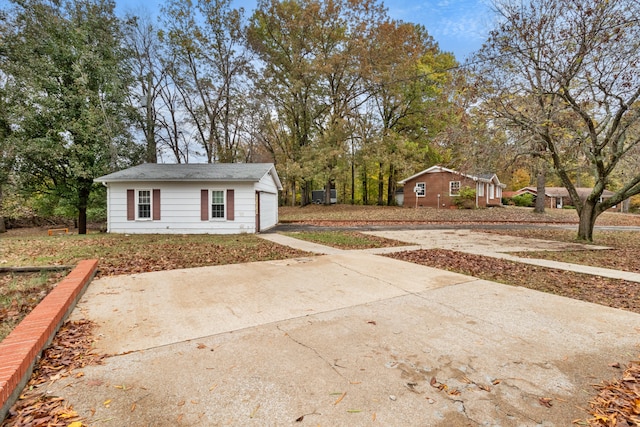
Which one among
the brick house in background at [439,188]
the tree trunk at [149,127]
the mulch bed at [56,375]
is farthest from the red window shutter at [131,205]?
the brick house in background at [439,188]

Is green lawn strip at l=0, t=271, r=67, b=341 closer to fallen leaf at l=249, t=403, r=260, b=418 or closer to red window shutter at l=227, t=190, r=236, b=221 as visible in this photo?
fallen leaf at l=249, t=403, r=260, b=418

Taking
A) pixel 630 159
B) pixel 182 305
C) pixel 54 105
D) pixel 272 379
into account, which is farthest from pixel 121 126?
pixel 630 159

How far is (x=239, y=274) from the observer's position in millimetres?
5883

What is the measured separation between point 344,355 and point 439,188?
27.5 m

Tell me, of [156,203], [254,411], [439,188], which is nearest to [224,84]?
[156,203]

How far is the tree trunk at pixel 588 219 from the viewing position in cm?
1103

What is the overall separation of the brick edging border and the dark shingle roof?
30.6ft

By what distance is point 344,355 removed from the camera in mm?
2811

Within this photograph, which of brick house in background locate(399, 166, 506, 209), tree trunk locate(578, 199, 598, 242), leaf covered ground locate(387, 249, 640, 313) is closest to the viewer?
leaf covered ground locate(387, 249, 640, 313)

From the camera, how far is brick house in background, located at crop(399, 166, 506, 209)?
27.1 metres

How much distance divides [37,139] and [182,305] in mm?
15318

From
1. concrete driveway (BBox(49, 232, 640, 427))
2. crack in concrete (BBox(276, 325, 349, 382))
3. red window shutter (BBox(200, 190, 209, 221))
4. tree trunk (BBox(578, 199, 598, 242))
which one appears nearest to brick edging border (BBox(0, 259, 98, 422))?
concrete driveway (BBox(49, 232, 640, 427))

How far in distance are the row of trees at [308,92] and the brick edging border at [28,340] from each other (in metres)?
10.8

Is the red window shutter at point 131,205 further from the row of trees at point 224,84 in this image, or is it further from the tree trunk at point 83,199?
the tree trunk at point 83,199
